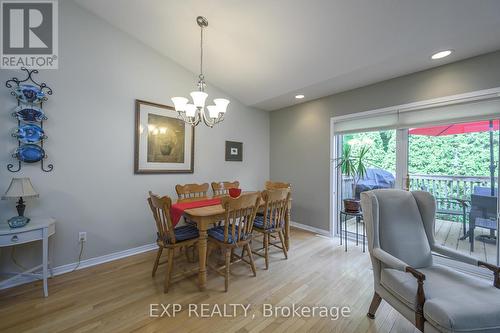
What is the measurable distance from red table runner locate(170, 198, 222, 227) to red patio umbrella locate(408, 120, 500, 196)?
2.90 metres

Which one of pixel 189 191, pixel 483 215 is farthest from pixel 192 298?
Answer: pixel 483 215

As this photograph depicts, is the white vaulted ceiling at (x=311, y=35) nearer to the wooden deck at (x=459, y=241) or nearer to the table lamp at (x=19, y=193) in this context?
the wooden deck at (x=459, y=241)

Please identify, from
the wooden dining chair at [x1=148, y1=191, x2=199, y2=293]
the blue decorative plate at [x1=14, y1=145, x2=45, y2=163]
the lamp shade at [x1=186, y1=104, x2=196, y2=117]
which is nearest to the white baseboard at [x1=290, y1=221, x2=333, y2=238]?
the wooden dining chair at [x1=148, y1=191, x2=199, y2=293]

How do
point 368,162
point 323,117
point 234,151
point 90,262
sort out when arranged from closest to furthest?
point 90,262
point 368,162
point 323,117
point 234,151

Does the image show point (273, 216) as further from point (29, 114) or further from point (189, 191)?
point (29, 114)

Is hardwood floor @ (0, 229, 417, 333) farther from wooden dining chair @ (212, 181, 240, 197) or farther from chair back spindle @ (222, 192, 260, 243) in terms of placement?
wooden dining chair @ (212, 181, 240, 197)

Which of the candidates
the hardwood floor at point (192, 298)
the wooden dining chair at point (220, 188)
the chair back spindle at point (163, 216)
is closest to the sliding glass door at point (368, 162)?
the hardwood floor at point (192, 298)

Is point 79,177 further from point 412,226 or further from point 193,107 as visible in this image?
point 412,226

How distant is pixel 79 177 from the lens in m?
2.49

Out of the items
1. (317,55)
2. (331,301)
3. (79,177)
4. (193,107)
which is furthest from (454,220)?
(79,177)

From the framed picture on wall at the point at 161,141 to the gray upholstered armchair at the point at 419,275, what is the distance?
264cm

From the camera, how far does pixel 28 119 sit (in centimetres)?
216

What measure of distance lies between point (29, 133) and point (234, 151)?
278 centimetres

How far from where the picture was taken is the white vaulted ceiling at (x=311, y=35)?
6.21 feet
